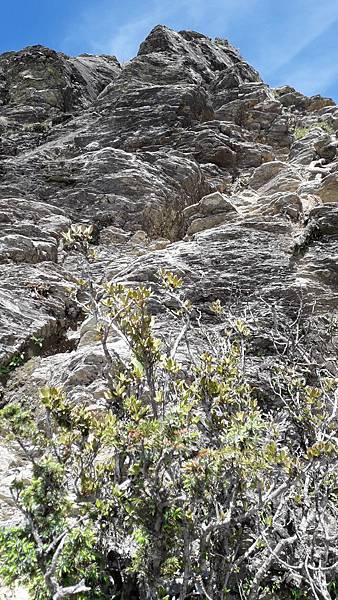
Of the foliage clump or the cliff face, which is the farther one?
the cliff face

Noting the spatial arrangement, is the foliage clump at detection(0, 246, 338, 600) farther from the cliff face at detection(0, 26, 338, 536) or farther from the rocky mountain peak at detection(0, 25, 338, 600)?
the cliff face at detection(0, 26, 338, 536)

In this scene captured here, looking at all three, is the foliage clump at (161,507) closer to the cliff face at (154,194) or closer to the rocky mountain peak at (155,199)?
the rocky mountain peak at (155,199)

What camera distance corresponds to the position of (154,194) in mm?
16156

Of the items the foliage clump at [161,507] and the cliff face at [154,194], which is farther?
the cliff face at [154,194]

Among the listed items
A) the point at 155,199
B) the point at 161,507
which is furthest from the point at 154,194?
the point at 161,507

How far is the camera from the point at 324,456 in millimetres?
4176

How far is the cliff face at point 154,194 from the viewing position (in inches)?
371

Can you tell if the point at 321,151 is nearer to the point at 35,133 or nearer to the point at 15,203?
the point at 15,203

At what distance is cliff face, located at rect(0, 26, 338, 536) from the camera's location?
371 inches

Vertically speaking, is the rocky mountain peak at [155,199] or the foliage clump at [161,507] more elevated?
the rocky mountain peak at [155,199]

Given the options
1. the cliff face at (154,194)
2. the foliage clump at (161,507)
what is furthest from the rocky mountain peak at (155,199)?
the foliage clump at (161,507)

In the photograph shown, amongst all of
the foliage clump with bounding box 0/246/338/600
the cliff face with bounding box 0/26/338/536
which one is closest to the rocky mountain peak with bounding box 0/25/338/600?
the cliff face with bounding box 0/26/338/536

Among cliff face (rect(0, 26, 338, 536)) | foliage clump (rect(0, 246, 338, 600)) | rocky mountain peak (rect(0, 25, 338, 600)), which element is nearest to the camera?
foliage clump (rect(0, 246, 338, 600))

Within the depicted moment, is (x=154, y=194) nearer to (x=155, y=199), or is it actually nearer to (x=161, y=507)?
(x=155, y=199)
